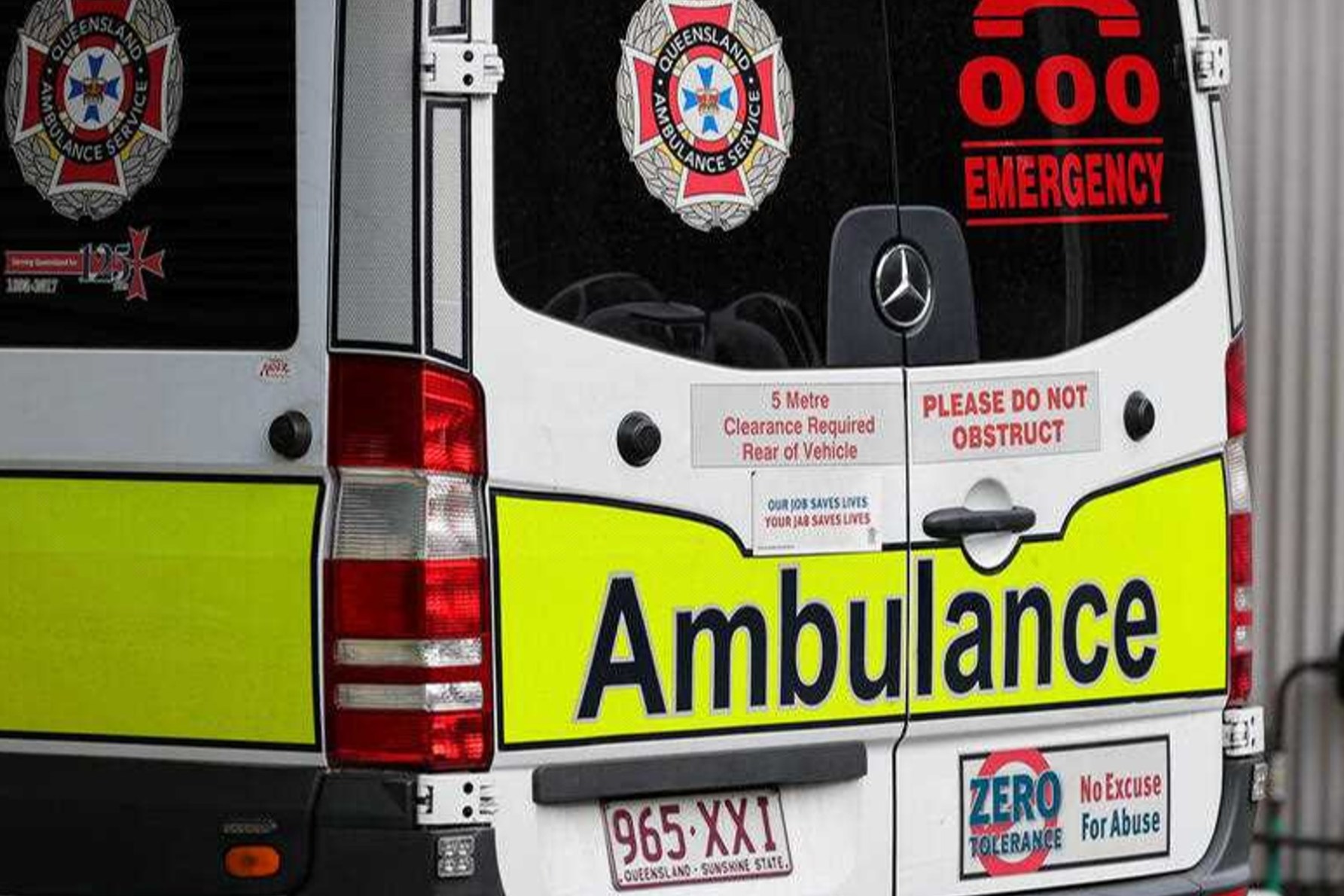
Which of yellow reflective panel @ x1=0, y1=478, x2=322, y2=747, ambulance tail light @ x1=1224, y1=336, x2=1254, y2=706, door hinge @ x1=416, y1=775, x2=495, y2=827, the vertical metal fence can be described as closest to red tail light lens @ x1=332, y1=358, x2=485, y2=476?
yellow reflective panel @ x1=0, y1=478, x2=322, y2=747

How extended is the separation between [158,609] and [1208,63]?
2.32 meters

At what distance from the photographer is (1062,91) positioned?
19.8 feet

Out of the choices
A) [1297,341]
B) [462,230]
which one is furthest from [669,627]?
[1297,341]

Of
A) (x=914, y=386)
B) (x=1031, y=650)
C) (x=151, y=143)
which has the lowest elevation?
(x=1031, y=650)

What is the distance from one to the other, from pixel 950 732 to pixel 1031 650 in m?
0.22

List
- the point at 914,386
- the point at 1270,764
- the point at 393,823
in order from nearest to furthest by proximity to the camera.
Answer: the point at 393,823
the point at 914,386
the point at 1270,764

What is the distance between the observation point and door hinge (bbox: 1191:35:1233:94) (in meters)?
6.24

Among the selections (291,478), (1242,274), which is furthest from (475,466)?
(1242,274)

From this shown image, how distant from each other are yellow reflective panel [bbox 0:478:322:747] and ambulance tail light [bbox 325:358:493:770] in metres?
0.07

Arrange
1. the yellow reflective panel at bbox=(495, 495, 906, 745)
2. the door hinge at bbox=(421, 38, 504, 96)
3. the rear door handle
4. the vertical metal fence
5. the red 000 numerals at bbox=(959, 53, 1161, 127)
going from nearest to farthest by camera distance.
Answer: the door hinge at bbox=(421, 38, 504, 96) < the yellow reflective panel at bbox=(495, 495, 906, 745) < the rear door handle < the red 000 numerals at bbox=(959, 53, 1161, 127) < the vertical metal fence

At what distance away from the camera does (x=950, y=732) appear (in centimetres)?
586

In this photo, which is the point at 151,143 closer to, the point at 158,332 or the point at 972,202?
the point at 158,332

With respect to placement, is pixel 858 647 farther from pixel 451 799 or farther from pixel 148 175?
pixel 148 175

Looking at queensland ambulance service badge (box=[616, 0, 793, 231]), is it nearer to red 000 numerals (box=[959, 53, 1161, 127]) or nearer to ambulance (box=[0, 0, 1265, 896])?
ambulance (box=[0, 0, 1265, 896])
